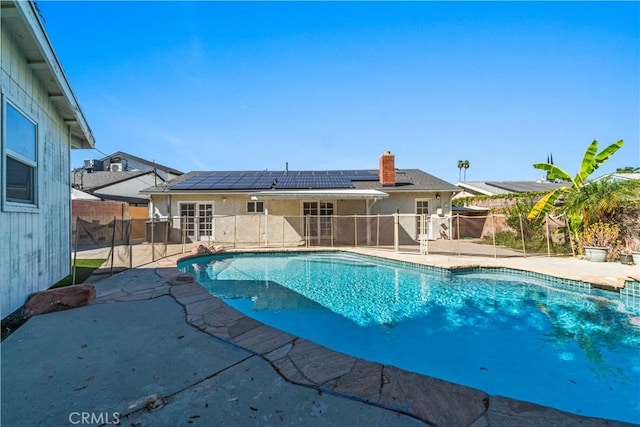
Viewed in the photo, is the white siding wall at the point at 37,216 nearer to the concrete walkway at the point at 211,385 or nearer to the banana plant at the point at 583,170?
the concrete walkway at the point at 211,385

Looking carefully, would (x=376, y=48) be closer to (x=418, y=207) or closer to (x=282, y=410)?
(x=418, y=207)

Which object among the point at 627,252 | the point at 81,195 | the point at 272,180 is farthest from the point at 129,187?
the point at 627,252

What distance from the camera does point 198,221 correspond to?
589 inches

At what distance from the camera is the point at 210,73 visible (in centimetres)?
1230

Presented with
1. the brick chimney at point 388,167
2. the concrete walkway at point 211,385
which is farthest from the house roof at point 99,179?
the concrete walkway at point 211,385

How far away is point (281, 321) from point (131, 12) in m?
9.30

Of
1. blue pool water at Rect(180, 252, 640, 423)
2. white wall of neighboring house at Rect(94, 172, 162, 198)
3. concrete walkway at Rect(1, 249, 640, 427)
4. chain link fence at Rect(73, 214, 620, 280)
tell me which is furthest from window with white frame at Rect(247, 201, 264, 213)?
concrete walkway at Rect(1, 249, 640, 427)

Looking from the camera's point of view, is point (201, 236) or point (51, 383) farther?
point (201, 236)

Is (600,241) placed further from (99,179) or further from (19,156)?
(99,179)

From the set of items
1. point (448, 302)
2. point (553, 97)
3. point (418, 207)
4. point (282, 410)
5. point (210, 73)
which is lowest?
point (448, 302)

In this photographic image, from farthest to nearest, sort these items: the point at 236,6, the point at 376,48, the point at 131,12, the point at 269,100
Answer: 1. the point at 269,100
2. the point at 376,48
3. the point at 236,6
4. the point at 131,12

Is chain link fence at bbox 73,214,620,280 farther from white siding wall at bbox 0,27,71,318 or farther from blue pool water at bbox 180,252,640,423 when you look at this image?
white siding wall at bbox 0,27,71,318

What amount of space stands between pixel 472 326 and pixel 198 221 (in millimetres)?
13409

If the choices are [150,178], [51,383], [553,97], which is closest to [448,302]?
[51,383]
